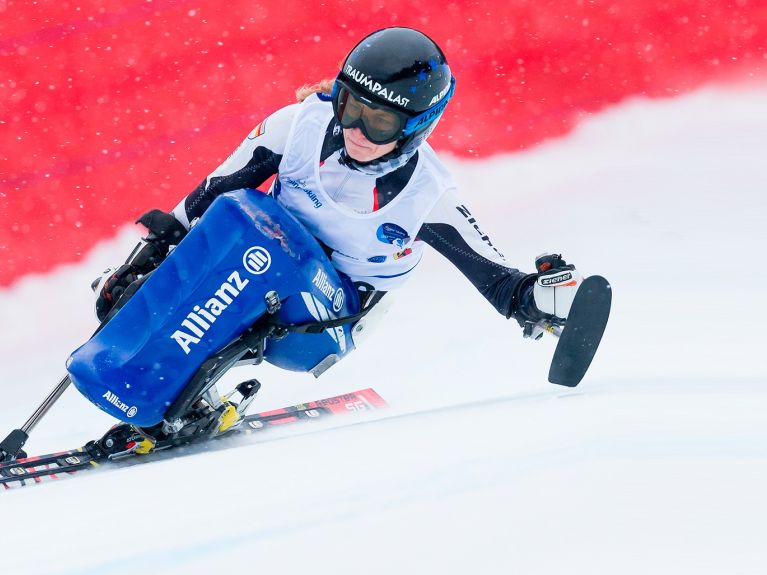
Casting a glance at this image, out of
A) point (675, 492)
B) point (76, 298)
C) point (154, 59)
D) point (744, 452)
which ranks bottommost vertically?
point (675, 492)

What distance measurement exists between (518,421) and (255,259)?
98 cm

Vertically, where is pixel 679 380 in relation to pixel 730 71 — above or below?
below

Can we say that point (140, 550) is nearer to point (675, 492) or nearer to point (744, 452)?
point (675, 492)

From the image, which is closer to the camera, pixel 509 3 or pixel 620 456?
pixel 620 456

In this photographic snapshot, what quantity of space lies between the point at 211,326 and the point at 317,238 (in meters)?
0.53

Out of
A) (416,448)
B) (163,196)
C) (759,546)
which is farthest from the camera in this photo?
(163,196)

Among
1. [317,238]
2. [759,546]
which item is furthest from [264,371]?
[759,546]

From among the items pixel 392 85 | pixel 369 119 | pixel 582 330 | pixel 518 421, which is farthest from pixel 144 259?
pixel 582 330

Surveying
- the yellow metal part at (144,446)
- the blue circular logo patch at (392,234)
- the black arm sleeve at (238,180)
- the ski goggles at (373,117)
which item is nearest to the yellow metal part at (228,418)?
the yellow metal part at (144,446)

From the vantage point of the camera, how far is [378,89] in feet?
8.95

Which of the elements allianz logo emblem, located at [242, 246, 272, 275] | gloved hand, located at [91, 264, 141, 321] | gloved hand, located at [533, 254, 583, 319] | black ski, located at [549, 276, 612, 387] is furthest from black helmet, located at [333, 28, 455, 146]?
gloved hand, located at [91, 264, 141, 321]

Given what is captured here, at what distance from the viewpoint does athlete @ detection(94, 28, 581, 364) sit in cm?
298

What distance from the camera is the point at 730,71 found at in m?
5.48

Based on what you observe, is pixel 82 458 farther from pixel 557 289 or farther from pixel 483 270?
pixel 557 289
